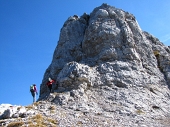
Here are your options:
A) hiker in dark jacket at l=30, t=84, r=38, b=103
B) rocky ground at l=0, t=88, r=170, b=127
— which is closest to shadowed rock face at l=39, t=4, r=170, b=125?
rocky ground at l=0, t=88, r=170, b=127

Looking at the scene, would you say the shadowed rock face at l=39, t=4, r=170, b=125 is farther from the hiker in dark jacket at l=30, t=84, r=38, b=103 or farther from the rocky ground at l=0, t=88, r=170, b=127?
the hiker in dark jacket at l=30, t=84, r=38, b=103

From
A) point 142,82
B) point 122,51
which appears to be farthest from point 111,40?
point 142,82

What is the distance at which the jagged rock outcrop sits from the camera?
2716cm

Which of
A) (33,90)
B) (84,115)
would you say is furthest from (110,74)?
(33,90)

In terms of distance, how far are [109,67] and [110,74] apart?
146 centimetres

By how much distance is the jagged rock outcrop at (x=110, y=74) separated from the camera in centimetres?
2716

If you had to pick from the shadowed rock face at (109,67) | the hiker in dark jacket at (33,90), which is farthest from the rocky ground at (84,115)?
the hiker in dark jacket at (33,90)

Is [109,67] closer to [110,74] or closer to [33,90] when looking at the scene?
[110,74]

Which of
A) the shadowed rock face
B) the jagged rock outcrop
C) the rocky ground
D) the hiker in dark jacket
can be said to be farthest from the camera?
the hiker in dark jacket

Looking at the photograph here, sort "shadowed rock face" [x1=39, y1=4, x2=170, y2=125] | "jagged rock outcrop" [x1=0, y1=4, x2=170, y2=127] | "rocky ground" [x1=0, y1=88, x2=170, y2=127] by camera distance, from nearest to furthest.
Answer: "rocky ground" [x1=0, y1=88, x2=170, y2=127] < "jagged rock outcrop" [x1=0, y1=4, x2=170, y2=127] < "shadowed rock face" [x1=39, y1=4, x2=170, y2=125]

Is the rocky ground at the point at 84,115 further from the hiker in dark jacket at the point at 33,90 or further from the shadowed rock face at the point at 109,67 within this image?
the hiker in dark jacket at the point at 33,90

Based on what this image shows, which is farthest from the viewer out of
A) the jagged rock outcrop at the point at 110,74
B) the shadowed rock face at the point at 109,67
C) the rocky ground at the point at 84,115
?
the shadowed rock face at the point at 109,67

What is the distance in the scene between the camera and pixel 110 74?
3481 centimetres

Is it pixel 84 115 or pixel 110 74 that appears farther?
pixel 110 74
